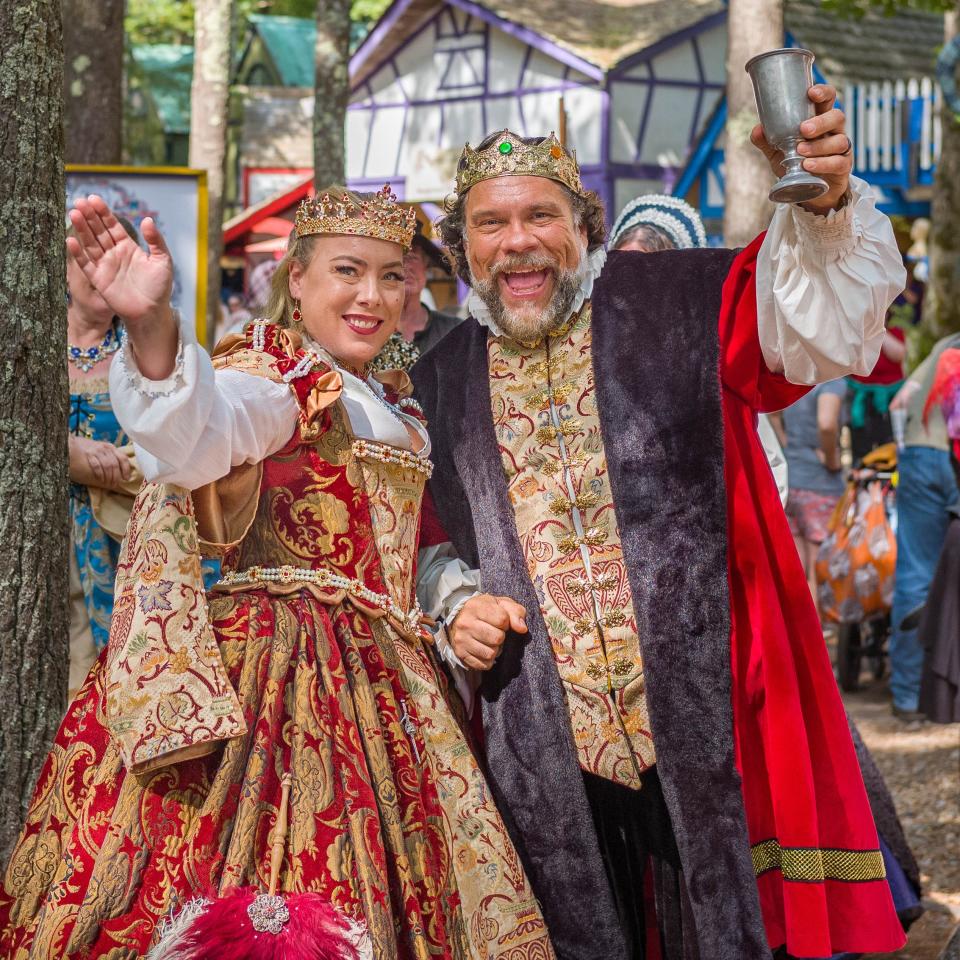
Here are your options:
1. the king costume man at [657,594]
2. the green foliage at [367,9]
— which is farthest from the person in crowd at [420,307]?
the green foliage at [367,9]

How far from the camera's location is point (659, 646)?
297cm

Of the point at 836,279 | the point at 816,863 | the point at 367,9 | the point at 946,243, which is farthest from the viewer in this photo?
the point at 367,9

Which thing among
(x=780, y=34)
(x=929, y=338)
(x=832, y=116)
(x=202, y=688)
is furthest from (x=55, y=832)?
(x=929, y=338)

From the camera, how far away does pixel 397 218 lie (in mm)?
2975

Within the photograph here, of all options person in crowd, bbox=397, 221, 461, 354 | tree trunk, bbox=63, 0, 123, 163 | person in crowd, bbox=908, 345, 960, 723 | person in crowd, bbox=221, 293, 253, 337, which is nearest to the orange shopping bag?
person in crowd, bbox=908, 345, 960, 723

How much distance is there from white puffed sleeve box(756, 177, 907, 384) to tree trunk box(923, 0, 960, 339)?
805 cm

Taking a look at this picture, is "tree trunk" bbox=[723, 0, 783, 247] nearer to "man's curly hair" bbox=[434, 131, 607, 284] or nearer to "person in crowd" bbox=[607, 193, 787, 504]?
"person in crowd" bbox=[607, 193, 787, 504]

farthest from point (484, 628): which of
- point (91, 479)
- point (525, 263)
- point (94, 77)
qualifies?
point (94, 77)

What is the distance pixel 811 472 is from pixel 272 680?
642cm

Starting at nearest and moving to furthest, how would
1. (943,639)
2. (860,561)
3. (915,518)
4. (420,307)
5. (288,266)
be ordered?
1. (288,266)
2. (420,307)
3. (943,639)
4. (915,518)
5. (860,561)

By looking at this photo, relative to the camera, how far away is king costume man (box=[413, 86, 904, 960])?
291cm

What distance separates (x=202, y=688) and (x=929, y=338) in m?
9.31

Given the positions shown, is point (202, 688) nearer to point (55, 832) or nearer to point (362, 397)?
point (55, 832)

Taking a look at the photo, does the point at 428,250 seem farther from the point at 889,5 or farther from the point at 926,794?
the point at 889,5
